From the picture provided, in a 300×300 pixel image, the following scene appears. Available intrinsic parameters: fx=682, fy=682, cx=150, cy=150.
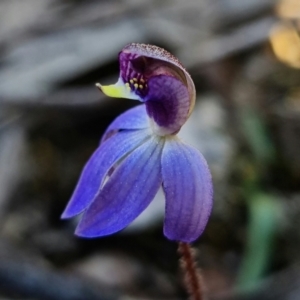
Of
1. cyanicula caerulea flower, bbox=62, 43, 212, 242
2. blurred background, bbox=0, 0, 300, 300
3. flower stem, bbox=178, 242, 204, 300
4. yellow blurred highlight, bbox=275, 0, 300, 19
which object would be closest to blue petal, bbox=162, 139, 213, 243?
cyanicula caerulea flower, bbox=62, 43, 212, 242

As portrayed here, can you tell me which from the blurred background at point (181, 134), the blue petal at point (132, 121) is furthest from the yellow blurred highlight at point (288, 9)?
the blue petal at point (132, 121)

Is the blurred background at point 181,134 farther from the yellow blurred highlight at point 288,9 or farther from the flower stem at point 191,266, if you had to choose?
the flower stem at point 191,266

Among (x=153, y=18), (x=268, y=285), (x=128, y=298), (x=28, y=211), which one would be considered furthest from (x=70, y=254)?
(x=153, y=18)

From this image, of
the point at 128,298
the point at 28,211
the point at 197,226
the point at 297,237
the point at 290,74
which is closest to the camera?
the point at 197,226

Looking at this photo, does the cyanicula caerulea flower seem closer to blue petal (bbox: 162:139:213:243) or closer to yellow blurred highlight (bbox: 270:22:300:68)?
blue petal (bbox: 162:139:213:243)

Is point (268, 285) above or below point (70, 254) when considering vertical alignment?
below

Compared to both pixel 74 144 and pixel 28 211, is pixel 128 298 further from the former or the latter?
pixel 74 144
